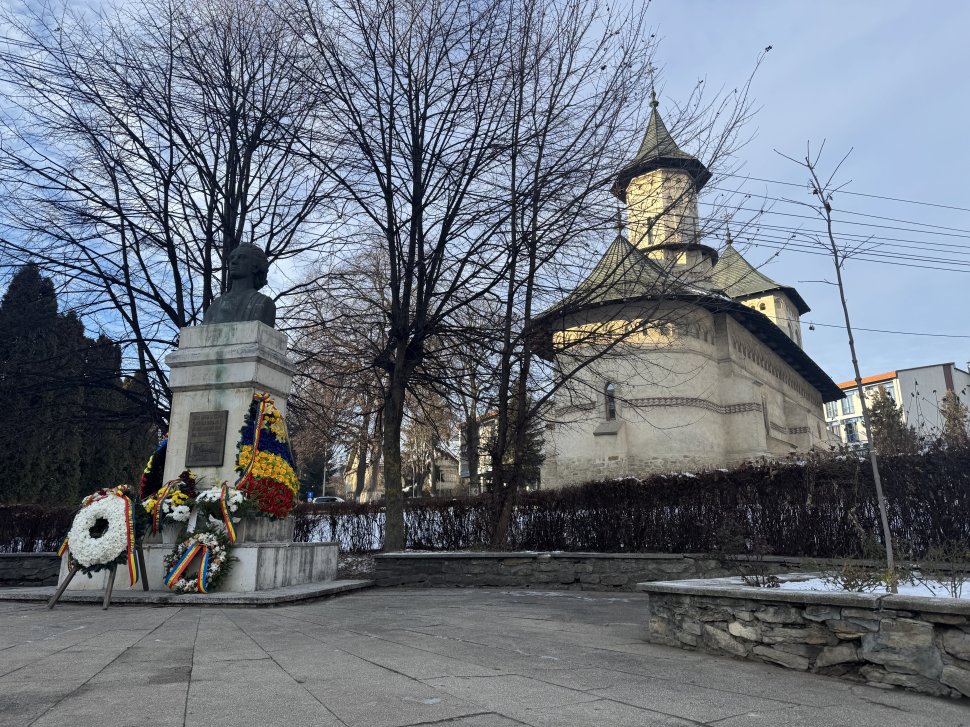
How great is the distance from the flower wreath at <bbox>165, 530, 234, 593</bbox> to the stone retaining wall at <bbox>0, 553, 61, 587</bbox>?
6494 mm

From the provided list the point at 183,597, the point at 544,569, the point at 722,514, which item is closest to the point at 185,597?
Answer: the point at 183,597

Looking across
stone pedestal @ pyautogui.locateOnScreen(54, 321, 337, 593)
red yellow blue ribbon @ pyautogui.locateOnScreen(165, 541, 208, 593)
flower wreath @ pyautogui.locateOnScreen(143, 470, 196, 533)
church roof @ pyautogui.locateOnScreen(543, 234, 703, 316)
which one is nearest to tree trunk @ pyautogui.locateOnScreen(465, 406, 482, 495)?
church roof @ pyautogui.locateOnScreen(543, 234, 703, 316)

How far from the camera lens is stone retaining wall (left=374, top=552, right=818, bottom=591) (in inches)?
427

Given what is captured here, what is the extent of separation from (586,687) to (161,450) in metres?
8.23

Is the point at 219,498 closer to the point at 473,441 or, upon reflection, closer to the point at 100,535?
the point at 100,535

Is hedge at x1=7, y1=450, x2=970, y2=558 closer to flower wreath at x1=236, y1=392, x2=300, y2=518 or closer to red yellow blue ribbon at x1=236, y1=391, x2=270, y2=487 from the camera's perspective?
flower wreath at x1=236, y1=392, x2=300, y2=518

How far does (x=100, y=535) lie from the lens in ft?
25.8

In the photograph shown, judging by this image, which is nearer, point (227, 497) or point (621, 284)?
point (227, 497)

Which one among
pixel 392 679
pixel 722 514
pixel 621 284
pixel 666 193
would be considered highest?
pixel 666 193

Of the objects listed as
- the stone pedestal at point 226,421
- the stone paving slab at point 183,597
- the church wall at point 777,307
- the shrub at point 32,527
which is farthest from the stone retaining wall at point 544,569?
the church wall at point 777,307

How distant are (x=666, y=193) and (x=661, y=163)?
0.84 meters

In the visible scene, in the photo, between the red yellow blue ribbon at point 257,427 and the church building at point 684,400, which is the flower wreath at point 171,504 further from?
the church building at point 684,400

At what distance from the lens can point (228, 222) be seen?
546 inches

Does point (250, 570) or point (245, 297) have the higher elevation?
point (245, 297)
